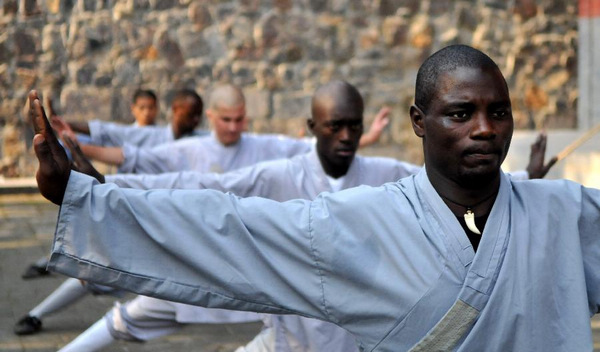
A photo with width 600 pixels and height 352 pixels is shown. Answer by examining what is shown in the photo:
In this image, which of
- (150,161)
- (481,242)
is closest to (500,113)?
(481,242)

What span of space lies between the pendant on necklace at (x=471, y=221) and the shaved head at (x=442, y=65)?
11.5 inches

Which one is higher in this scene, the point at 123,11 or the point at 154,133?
the point at 123,11

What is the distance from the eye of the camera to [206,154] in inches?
264

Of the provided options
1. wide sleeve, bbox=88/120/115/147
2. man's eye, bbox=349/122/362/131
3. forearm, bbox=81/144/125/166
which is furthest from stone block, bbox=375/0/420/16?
man's eye, bbox=349/122/362/131

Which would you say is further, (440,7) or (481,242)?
(440,7)

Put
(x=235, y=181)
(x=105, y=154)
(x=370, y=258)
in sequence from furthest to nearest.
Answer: (x=105, y=154) < (x=235, y=181) < (x=370, y=258)

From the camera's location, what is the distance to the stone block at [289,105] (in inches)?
513

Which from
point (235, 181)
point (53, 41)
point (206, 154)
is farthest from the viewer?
point (53, 41)

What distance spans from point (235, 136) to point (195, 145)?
24 cm

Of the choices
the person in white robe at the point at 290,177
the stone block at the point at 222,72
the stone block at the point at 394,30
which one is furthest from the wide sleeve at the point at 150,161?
the stone block at the point at 394,30

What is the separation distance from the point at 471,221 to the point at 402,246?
187mm

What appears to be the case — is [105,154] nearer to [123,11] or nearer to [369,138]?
[369,138]

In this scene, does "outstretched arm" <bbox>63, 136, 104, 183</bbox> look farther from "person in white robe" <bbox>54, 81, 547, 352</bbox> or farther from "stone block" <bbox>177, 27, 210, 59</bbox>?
"stone block" <bbox>177, 27, 210, 59</bbox>

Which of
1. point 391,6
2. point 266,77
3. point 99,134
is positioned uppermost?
point 391,6
